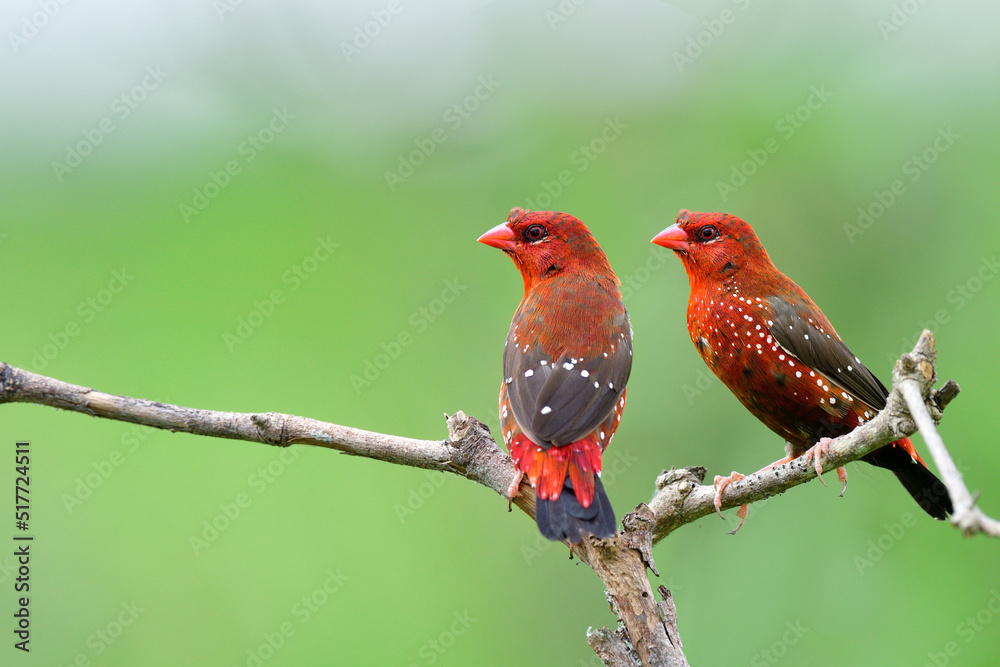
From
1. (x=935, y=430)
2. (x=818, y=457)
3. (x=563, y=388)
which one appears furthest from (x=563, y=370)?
(x=935, y=430)

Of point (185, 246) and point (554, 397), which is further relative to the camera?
point (185, 246)

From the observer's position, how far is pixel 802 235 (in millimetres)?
4824

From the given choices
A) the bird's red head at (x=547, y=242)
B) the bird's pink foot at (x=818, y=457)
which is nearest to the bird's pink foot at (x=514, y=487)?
the bird's pink foot at (x=818, y=457)

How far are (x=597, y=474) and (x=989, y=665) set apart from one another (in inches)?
122

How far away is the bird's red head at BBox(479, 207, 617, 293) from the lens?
3283 mm

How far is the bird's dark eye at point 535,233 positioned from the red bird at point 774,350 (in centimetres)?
55

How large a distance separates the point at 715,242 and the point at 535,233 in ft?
2.44

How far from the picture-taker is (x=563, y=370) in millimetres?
2801

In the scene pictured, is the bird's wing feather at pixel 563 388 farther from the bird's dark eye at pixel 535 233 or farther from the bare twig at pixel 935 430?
the bare twig at pixel 935 430

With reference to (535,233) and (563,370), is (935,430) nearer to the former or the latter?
(563,370)

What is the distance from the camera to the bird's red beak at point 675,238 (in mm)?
2980

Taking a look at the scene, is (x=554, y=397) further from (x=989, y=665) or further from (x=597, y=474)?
(x=989, y=665)

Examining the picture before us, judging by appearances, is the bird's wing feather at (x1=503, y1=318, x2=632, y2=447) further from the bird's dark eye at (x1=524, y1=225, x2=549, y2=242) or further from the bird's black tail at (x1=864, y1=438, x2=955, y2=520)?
the bird's black tail at (x1=864, y1=438, x2=955, y2=520)

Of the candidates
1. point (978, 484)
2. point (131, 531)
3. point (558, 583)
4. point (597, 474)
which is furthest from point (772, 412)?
point (131, 531)
